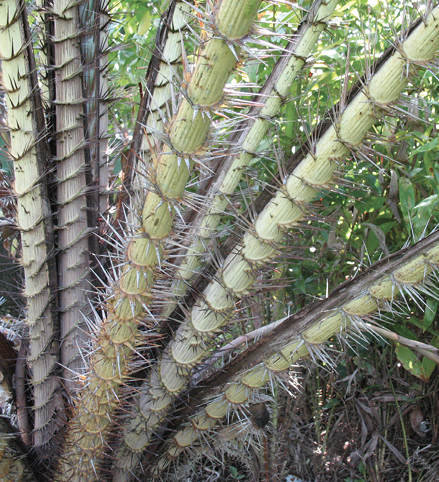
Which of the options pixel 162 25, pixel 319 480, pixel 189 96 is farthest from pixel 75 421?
pixel 319 480

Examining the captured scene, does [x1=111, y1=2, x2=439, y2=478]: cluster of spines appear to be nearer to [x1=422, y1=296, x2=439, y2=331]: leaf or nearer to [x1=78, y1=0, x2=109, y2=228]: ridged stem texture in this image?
[x1=78, y1=0, x2=109, y2=228]: ridged stem texture

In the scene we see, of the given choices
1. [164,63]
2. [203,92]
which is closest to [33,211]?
[164,63]

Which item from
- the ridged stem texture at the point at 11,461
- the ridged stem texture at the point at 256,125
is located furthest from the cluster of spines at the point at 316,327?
the ridged stem texture at the point at 11,461

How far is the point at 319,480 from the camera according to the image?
137 cm

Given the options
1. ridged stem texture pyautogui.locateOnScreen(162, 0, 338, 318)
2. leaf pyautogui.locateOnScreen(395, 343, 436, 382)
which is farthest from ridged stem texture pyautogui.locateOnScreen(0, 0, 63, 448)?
leaf pyautogui.locateOnScreen(395, 343, 436, 382)

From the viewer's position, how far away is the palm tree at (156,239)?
2.08ft

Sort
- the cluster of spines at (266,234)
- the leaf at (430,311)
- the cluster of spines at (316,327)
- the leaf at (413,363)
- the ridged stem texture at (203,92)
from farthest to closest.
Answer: the leaf at (413,363) → the leaf at (430,311) → the cluster of spines at (316,327) → the cluster of spines at (266,234) → the ridged stem texture at (203,92)

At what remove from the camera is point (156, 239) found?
2.07 ft

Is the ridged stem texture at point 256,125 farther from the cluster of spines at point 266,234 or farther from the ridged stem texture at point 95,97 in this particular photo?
the ridged stem texture at point 95,97

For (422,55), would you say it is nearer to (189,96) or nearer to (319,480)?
(189,96)

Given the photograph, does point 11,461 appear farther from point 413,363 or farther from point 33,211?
point 413,363

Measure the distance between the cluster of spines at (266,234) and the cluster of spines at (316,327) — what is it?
3.1 inches

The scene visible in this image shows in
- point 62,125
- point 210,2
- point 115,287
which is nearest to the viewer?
point 210,2

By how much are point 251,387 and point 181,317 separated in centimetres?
20
